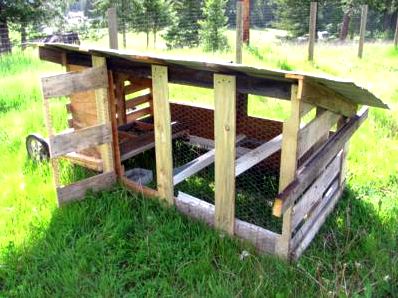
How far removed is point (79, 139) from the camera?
3816mm

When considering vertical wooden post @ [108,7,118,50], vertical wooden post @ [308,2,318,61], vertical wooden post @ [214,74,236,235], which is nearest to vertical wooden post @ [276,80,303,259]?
vertical wooden post @ [214,74,236,235]

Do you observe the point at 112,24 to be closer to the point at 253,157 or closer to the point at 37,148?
the point at 37,148

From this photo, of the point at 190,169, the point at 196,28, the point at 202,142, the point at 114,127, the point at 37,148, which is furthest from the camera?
the point at 196,28

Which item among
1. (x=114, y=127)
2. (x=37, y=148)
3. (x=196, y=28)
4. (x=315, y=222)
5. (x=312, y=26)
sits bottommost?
(x=196, y=28)

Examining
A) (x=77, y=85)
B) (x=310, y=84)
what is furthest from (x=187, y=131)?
(x=310, y=84)

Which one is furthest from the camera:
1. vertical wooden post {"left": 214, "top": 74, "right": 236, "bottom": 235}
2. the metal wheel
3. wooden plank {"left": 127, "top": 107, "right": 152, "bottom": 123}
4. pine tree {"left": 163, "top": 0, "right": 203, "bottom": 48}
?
pine tree {"left": 163, "top": 0, "right": 203, "bottom": 48}

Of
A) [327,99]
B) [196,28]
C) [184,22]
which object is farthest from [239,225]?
[184,22]

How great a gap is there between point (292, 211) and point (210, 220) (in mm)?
797

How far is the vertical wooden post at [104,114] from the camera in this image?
384 cm

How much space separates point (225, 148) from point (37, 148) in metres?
2.62

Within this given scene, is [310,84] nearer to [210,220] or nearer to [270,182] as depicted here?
[210,220]

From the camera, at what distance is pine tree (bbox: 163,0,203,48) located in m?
23.3

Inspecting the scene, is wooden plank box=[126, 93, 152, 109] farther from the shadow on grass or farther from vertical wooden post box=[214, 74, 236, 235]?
vertical wooden post box=[214, 74, 236, 235]

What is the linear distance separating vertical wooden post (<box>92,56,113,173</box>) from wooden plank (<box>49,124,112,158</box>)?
0.09m
